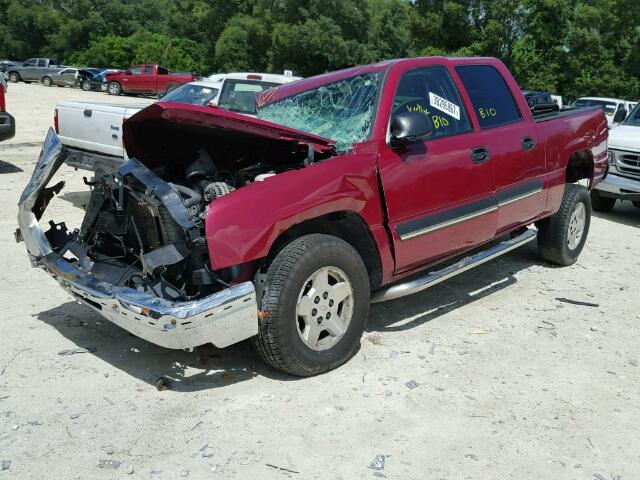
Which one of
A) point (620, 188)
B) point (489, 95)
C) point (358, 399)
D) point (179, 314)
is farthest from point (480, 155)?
point (620, 188)

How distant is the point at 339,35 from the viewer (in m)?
44.3

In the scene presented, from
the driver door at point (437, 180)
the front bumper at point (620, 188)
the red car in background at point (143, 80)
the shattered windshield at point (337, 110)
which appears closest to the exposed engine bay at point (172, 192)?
the shattered windshield at point (337, 110)

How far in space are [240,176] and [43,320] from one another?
1.85m

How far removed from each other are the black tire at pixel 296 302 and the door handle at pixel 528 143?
223cm

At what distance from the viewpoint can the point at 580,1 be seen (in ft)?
113

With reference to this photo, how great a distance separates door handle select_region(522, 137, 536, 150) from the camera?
5.82m

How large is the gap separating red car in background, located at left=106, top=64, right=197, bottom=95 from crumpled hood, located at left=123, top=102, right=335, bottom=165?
32723mm

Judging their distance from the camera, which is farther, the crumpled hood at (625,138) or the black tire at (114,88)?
the black tire at (114,88)

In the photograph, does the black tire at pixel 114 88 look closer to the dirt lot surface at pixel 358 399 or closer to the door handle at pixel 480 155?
the dirt lot surface at pixel 358 399

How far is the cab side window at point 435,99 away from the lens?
4988 millimetres

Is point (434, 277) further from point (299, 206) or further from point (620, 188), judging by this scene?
point (620, 188)

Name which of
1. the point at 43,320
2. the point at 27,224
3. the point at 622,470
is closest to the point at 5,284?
the point at 43,320

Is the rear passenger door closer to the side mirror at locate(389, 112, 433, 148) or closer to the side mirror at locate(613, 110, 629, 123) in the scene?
the side mirror at locate(389, 112, 433, 148)

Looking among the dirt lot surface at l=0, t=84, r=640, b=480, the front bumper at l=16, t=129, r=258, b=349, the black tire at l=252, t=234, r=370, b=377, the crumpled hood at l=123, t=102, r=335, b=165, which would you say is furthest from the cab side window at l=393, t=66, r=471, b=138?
the front bumper at l=16, t=129, r=258, b=349
